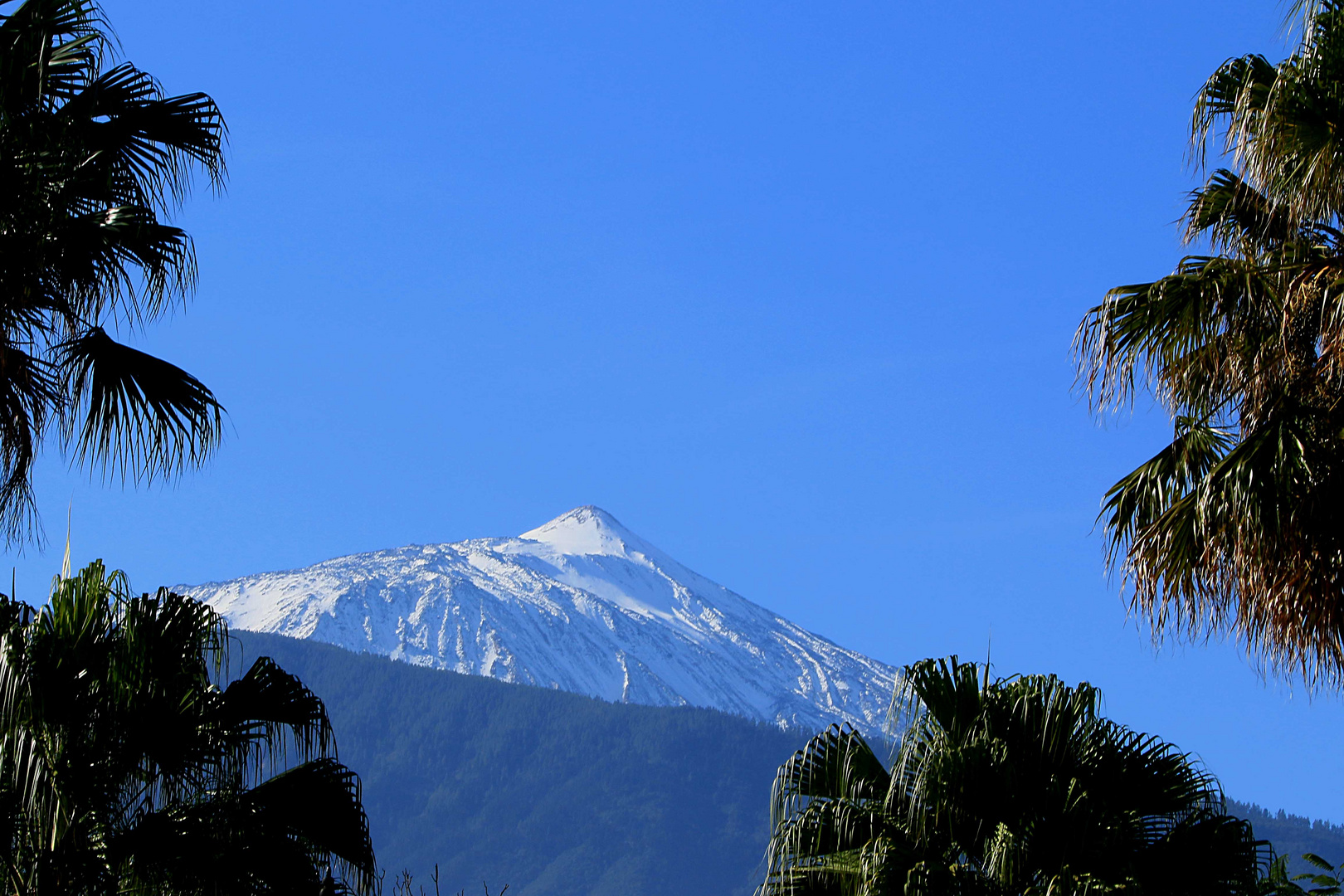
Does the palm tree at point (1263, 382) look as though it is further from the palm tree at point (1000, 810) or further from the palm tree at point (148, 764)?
the palm tree at point (148, 764)

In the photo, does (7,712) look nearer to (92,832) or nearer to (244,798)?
(92,832)

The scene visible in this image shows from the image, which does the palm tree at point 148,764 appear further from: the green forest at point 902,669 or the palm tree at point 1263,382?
the palm tree at point 1263,382

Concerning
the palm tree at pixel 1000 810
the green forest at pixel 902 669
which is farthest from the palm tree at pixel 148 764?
the palm tree at pixel 1000 810

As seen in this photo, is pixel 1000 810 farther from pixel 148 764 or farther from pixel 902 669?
pixel 148 764

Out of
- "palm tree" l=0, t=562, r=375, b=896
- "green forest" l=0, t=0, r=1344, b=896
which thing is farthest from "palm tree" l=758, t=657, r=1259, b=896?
"palm tree" l=0, t=562, r=375, b=896

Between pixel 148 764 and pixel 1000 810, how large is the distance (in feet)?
16.7

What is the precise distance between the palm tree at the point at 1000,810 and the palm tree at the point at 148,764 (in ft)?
9.83

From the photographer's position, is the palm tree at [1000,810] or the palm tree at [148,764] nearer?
the palm tree at [148,764]

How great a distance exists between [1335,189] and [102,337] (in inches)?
245

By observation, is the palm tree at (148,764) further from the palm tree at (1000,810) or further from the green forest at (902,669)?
the palm tree at (1000,810)

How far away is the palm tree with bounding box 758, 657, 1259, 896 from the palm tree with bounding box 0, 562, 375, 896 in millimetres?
2996

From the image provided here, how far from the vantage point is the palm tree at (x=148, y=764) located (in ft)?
28.0

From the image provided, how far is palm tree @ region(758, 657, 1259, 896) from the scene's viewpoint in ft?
32.0

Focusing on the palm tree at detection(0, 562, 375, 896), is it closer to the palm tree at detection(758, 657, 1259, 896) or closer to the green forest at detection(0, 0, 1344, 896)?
the green forest at detection(0, 0, 1344, 896)
